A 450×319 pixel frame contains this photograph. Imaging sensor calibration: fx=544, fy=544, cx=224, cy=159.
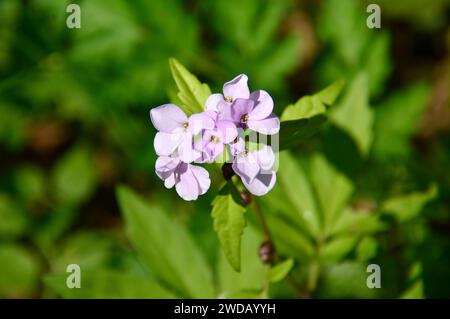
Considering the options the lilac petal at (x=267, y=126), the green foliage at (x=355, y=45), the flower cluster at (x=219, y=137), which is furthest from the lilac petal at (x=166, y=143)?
the green foliage at (x=355, y=45)

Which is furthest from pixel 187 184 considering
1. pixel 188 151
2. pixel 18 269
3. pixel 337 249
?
pixel 18 269

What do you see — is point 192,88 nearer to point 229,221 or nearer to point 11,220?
point 229,221

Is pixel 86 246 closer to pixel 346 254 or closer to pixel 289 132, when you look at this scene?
pixel 346 254

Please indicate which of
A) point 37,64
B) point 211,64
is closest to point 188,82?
point 211,64

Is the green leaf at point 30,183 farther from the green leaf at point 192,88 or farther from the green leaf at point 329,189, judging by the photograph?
the green leaf at point 192,88

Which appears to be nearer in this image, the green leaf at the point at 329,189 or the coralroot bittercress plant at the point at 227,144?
the coralroot bittercress plant at the point at 227,144

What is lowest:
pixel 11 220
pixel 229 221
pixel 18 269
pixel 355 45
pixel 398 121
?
pixel 229 221
